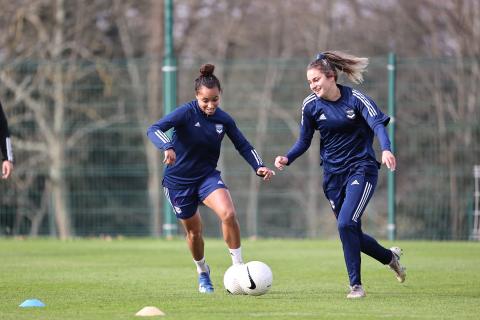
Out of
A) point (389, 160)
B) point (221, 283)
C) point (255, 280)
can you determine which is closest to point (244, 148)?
point (255, 280)

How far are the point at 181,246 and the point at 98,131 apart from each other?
4.45 metres

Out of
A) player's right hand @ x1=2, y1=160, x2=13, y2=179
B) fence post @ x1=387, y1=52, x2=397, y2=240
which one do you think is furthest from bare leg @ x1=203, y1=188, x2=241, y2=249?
fence post @ x1=387, y1=52, x2=397, y2=240

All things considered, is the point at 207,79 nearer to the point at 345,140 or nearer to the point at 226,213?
the point at 226,213

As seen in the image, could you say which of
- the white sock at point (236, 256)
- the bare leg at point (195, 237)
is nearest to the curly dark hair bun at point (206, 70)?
the bare leg at point (195, 237)

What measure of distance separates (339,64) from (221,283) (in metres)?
2.66

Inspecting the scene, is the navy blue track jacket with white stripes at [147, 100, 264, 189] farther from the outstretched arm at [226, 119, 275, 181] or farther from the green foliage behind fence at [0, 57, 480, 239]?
the green foliage behind fence at [0, 57, 480, 239]

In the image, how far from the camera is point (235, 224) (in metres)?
10.1

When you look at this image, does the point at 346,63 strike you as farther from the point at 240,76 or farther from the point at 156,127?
the point at 240,76

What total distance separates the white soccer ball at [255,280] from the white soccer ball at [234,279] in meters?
0.04

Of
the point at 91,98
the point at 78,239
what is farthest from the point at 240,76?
the point at 78,239

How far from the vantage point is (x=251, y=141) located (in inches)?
858

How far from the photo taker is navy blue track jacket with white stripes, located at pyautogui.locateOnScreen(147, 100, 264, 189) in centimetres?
1031

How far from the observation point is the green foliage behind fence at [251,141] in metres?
20.3

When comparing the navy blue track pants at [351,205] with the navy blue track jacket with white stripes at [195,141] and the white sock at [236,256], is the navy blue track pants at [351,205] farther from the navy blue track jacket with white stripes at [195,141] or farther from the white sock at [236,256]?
the white sock at [236,256]
